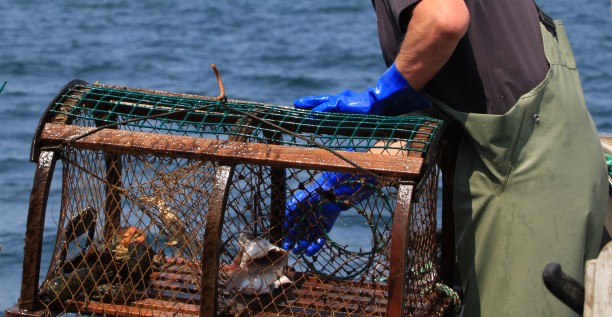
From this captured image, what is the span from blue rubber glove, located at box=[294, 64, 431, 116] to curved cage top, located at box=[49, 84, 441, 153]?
6cm

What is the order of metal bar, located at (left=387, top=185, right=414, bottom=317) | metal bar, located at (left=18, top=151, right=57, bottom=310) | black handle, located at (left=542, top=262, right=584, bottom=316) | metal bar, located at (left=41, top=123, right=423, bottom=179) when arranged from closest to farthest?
black handle, located at (left=542, top=262, right=584, bottom=316)
metal bar, located at (left=387, top=185, right=414, bottom=317)
metal bar, located at (left=41, top=123, right=423, bottom=179)
metal bar, located at (left=18, top=151, right=57, bottom=310)

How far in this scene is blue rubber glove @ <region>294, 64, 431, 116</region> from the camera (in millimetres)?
3816

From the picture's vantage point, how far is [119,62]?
533 inches

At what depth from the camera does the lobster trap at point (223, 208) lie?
141 inches

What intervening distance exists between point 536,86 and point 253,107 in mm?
1087

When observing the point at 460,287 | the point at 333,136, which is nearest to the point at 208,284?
the point at 333,136

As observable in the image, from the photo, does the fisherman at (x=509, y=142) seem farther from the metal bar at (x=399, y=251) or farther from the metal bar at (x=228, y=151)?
the metal bar at (x=399, y=251)

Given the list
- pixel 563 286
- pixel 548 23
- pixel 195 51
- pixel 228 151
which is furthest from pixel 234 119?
pixel 195 51

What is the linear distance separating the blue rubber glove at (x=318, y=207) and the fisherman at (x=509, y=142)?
0.32 feet

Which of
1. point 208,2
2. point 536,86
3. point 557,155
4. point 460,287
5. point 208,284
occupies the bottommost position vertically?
point 208,2

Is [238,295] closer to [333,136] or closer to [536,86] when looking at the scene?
[333,136]

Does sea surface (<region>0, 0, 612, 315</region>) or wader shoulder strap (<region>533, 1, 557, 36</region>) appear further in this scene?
sea surface (<region>0, 0, 612, 315</region>)

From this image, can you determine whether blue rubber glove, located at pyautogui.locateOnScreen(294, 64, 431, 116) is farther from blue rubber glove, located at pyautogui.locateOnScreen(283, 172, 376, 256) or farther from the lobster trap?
blue rubber glove, located at pyautogui.locateOnScreen(283, 172, 376, 256)

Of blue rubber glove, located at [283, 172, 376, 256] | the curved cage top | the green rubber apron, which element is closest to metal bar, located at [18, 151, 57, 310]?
the curved cage top
